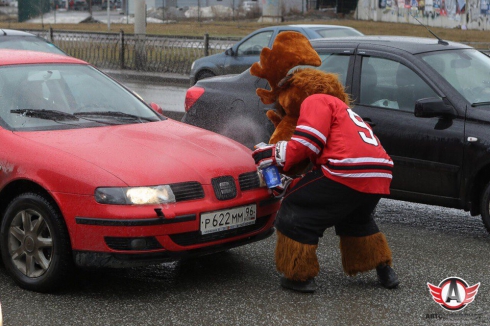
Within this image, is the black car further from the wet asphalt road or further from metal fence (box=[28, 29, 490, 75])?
metal fence (box=[28, 29, 490, 75])

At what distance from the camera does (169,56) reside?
904 inches

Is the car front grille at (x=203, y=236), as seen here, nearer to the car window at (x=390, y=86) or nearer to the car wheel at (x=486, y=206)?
the car wheel at (x=486, y=206)

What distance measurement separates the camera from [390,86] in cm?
726

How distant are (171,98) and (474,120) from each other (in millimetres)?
11619

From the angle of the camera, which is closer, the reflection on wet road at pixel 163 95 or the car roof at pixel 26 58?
the car roof at pixel 26 58

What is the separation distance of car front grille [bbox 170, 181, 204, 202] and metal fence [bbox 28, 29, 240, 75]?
55.1ft

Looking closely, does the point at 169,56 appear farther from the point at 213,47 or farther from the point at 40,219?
the point at 40,219

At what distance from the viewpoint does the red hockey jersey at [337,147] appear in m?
5.07

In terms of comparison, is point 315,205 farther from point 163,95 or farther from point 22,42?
point 163,95

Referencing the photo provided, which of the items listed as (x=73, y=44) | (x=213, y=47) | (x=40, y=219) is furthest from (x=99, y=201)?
(x=73, y=44)

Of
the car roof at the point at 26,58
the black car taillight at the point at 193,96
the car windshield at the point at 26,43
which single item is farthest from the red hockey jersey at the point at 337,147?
the car windshield at the point at 26,43

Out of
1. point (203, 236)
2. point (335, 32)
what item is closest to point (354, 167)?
point (203, 236)

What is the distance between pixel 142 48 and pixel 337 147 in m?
18.7

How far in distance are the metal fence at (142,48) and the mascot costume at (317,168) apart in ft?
54.1
